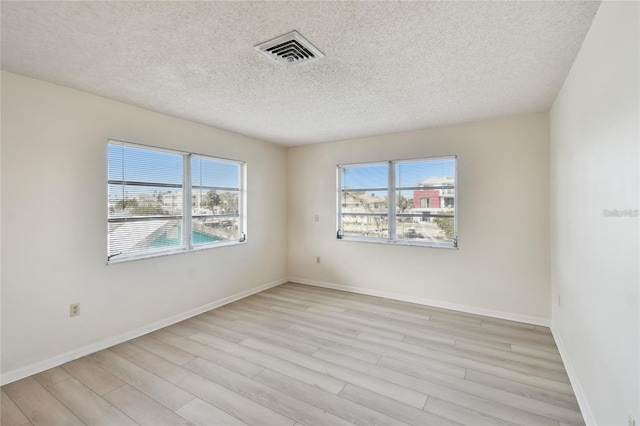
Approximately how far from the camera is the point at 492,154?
375 cm

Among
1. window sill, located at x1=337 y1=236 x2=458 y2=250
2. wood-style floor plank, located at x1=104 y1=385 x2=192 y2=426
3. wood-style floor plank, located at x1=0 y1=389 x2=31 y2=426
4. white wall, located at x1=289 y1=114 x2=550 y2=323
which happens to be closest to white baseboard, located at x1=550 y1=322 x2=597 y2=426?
white wall, located at x1=289 y1=114 x2=550 y2=323

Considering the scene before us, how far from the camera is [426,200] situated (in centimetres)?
422

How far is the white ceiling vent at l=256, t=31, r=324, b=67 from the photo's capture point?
6.31 feet

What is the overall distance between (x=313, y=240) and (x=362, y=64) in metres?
3.41

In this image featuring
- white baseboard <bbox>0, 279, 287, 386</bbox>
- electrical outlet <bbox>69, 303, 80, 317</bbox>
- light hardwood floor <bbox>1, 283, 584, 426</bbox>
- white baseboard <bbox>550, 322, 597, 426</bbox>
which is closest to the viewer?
white baseboard <bbox>550, 322, 597, 426</bbox>

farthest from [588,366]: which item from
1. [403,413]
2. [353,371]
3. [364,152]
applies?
[364,152]

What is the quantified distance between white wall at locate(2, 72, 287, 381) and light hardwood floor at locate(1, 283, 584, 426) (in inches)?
11.2

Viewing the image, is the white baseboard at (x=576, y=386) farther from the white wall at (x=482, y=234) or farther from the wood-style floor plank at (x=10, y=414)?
the wood-style floor plank at (x=10, y=414)

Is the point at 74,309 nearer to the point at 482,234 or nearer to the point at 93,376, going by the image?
the point at 93,376

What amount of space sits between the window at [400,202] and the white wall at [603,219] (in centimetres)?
157

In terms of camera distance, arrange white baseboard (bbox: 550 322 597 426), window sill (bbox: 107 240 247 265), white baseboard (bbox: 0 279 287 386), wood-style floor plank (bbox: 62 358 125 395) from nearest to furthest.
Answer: white baseboard (bbox: 550 322 597 426) → wood-style floor plank (bbox: 62 358 125 395) → white baseboard (bbox: 0 279 287 386) → window sill (bbox: 107 240 247 265)

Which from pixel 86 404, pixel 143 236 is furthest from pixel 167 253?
pixel 86 404

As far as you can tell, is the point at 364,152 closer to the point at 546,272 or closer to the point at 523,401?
the point at 546,272

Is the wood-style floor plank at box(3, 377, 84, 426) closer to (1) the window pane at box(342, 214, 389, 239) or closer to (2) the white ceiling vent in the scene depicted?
(2) the white ceiling vent
